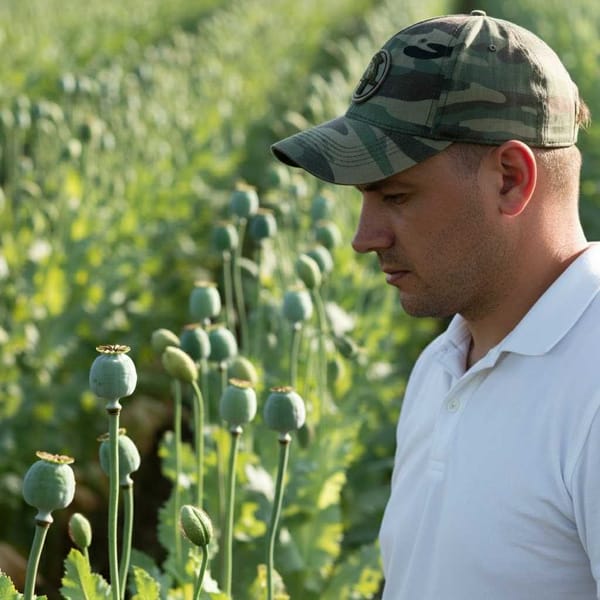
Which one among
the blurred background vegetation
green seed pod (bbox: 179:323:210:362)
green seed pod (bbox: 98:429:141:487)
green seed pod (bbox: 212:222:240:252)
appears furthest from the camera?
the blurred background vegetation

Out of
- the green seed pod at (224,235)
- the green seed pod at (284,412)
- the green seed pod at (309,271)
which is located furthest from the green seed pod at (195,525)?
the green seed pod at (224,235)

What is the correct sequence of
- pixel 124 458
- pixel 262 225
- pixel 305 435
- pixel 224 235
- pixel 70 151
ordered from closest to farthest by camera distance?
pixel 124 458 < pixel 305 435 < pixel 224 235 < pixel 262 225 < pixel 70 151

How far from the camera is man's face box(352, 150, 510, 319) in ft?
5.54

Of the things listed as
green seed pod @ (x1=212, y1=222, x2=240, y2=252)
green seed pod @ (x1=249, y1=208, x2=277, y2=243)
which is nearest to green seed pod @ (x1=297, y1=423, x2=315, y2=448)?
green seed pod @ (x1=212, y1=222, x2=240, y2=252)

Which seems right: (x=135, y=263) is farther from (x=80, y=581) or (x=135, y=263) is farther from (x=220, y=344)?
(x=80, y=581)

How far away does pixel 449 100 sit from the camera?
5.54 feet

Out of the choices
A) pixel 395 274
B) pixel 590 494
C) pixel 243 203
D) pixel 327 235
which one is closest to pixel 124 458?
pixel 395 274

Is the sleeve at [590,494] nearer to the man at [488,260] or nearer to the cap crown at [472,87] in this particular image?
the man at [488,260]

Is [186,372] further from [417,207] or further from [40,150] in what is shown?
[40,150]

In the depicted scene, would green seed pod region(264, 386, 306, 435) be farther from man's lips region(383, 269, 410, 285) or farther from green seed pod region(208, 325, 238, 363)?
green seed pod region(208, 325, 238, 363)

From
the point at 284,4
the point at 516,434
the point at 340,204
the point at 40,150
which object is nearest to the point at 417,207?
the point at 516,434

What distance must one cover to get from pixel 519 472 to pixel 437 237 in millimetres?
347

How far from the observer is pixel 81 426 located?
4664 mm

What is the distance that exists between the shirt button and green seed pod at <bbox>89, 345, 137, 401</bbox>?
0.47 m
